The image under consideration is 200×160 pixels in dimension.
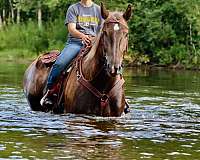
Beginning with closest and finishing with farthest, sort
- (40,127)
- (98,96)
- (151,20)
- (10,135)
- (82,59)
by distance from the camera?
(10,135) < (40,127) < (98,96) < (82,59) < (151,20)

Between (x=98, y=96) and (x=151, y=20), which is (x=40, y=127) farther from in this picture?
(x=151, y=20)

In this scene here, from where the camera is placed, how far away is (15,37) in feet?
193

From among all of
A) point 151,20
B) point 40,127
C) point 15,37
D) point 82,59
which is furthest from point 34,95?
point 15,37

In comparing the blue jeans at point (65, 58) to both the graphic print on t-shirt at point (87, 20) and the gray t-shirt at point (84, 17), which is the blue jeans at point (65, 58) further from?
the graphic print on t-shirt at point (87, 20)

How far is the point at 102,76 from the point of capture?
1093 cm

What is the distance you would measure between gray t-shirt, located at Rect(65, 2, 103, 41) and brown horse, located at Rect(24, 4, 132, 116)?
0.71 m

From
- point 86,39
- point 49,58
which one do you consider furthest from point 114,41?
point 49,58

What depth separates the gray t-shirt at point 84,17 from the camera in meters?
12.1

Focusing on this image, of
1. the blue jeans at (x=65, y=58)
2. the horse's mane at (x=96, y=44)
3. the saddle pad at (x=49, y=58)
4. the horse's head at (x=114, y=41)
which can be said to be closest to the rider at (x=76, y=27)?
the blue jeans at (x=65, y=58)

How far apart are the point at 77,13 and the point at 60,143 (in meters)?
4.19

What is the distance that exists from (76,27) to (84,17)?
243mm

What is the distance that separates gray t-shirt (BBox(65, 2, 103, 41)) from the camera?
12.1 metres

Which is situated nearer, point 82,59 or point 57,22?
point 82,59

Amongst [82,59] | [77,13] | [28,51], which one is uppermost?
[77,13]
